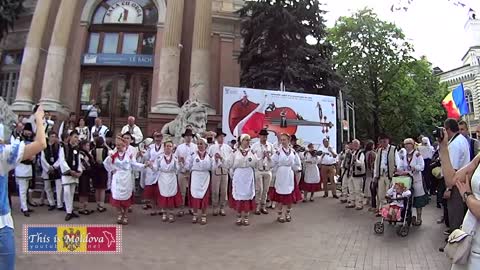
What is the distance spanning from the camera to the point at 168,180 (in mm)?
9844

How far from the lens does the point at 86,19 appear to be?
21.6 m

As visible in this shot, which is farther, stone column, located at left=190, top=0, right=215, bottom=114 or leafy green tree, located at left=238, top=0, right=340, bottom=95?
leafy green tree, located at left=238, top=0, right=340, bottom=95

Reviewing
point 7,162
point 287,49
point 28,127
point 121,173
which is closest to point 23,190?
point 121,173

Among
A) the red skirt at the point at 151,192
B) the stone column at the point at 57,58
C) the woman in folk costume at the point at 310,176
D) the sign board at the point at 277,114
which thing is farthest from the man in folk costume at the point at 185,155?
the stone column at the point at 57,58

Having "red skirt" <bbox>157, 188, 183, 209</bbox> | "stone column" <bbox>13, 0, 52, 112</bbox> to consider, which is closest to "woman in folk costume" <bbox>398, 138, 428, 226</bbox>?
"red skirt" <bbox>157, 188, 183, 209</bbox>

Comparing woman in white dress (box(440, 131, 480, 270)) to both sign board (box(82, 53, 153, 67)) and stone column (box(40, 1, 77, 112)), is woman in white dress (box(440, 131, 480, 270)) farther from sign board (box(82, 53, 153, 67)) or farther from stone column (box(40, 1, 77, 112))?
sign board (box(82, 53, 153, 67))

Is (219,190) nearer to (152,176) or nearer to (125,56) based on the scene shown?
(152,176)

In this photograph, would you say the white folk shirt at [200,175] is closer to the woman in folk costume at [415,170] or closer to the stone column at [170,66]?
the woman in folk costume at [415,170]

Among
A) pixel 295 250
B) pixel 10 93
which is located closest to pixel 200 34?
pixel 10 93

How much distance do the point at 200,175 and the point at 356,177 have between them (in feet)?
16.3

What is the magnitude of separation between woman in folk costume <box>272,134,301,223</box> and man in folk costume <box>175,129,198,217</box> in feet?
7.08

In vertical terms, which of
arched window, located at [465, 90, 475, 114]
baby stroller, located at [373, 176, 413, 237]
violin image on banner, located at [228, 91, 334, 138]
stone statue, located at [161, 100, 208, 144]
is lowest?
baby stroller, located at [373, 176, 413, 237]

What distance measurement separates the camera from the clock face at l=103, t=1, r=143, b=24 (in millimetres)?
21922

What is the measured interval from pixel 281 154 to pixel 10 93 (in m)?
19.6
